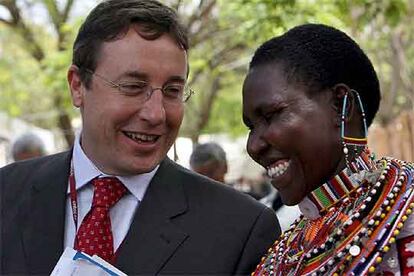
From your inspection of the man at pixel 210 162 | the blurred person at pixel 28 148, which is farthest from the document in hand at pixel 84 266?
the blurred person at pixel 28 148

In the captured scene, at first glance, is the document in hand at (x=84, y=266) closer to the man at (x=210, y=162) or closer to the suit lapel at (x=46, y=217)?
the suit lapel at (x=46, y=217)

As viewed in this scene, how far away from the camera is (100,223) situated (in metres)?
2.76

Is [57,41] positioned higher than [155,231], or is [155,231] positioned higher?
[155,231]

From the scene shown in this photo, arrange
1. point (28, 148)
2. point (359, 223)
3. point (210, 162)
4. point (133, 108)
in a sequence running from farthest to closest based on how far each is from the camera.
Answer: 1. point (28, 148)
2. point (210, 162)
3. point (133, 108)
4. point (359, 223)

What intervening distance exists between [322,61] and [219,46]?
32.7 ft

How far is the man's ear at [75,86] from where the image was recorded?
2993 millimetres

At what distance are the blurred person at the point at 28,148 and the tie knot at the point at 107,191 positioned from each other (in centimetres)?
526

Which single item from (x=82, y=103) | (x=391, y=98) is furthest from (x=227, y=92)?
(x=82, y=103)

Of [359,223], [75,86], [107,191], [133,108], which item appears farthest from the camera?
[75,86]

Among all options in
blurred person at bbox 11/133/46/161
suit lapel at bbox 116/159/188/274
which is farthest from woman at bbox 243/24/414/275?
blurred person at bbox 11/133/46/161

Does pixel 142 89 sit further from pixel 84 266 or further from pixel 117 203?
pixel 84 266

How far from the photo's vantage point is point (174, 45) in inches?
112

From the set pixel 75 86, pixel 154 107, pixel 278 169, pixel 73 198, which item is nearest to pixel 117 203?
pixel 73 198

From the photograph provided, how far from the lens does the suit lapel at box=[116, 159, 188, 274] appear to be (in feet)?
8.96
